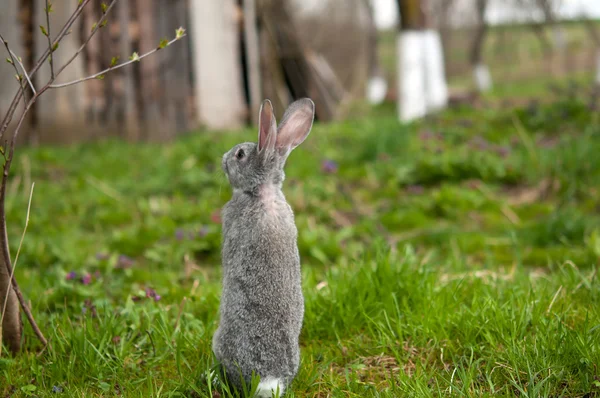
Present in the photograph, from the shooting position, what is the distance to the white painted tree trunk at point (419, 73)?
33.7 ft

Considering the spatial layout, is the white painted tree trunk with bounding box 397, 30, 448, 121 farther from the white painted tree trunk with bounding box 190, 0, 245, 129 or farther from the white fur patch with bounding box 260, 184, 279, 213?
the white fur patch with bounding box 260, 184, 279, 213

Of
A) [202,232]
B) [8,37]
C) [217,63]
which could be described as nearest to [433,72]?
[217,63]

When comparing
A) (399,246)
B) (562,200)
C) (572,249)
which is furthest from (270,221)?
(562,200)

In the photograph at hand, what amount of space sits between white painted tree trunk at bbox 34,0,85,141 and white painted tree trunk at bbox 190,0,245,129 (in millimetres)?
1867

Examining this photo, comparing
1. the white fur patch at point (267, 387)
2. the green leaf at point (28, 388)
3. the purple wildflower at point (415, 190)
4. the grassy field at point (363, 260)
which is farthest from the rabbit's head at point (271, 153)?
the purple wildflower at point (415, 190)

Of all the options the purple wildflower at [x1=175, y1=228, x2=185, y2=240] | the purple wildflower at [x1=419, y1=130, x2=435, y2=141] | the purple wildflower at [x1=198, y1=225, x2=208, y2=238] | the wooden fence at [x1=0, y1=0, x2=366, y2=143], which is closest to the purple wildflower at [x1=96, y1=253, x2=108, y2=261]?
the purple wildflower at [x1=175, y1=228, x2=185, y2=240]

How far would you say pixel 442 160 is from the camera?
251 inches

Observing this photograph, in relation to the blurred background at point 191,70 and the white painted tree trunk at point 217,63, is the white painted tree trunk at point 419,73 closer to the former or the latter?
the blurred background at point 191,70

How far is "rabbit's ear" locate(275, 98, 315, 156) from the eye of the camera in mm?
2223

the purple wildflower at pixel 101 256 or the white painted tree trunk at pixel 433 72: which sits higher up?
the white painted tree trunk at pixel 433 72

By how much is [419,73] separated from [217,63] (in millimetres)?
3498

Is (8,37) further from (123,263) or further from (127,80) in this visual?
(123,263)

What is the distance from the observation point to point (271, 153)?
7.27 ft

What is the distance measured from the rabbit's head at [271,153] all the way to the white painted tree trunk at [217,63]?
764cm
